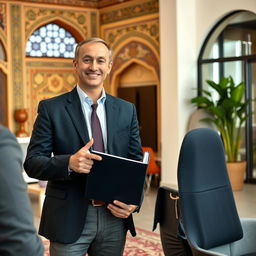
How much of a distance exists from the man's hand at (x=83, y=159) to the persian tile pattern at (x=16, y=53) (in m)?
8.41

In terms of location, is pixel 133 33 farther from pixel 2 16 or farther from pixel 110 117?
pixel 110 117

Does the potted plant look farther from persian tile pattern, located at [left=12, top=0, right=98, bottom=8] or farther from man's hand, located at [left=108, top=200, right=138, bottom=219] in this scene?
man's hand, located at [left=108, top=200, right=138, bottom=219]

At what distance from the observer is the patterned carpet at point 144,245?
4.80m

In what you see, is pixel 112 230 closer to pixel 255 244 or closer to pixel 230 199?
pixel 230 199

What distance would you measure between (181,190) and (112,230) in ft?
1.29

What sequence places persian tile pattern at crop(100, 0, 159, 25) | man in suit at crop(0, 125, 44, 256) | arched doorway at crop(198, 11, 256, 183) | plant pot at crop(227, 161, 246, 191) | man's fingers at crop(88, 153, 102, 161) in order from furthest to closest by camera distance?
1. persian tile pattern at crop(100, 0, 159, 25)
2. arched doorway at crop(198, 11, 256, 183)
3. plant pot at crop(227, 161, 246, 191)
4. man's fingers at crop(88, 153, 102, 161)
5. man in suit at crop(0, 125, 44, 256)

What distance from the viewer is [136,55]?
1002 centimetres

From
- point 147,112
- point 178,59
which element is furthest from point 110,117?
point 147,112

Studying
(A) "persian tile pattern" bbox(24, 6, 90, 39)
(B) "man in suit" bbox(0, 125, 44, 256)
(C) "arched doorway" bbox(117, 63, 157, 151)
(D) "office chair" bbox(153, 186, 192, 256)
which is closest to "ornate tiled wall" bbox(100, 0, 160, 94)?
(C) "arched doorway" bbox(117, 63, 157, 151)

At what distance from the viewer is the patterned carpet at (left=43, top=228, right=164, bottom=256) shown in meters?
4.80

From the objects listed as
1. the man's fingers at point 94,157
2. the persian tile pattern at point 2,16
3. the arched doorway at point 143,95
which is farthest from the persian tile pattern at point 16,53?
the man's fingers at point 94,157

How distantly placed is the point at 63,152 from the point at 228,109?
6195 mm

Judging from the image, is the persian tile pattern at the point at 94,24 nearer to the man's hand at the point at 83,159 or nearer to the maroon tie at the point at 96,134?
the maroon tie at the point at 96,134

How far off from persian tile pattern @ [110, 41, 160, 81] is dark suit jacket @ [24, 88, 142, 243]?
739 cm
